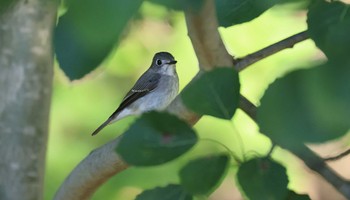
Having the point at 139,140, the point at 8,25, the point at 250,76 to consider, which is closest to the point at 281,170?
the point at 139,140

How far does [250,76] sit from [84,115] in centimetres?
46

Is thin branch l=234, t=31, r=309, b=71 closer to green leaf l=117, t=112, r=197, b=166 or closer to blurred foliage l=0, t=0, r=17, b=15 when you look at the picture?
green leaf l=117, t=112, r=197, b=166

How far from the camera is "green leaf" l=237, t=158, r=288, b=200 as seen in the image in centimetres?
43

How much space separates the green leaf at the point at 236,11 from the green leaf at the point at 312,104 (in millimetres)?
234

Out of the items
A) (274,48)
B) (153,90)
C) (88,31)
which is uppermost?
(88,31)

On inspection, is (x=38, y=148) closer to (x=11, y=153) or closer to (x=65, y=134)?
(x=11, y=153)

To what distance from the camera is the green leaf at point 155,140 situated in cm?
40

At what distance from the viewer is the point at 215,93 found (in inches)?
16.7

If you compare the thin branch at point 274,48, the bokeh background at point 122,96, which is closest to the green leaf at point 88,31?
the thin branch at point 274,48

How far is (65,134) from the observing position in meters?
1.85

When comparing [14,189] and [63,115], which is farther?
[63,115]

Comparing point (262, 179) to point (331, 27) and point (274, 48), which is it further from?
point (274, 48)

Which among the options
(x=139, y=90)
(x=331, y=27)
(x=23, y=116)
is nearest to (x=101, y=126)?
(x=139, y=90)

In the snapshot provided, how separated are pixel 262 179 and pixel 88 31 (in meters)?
0.20
